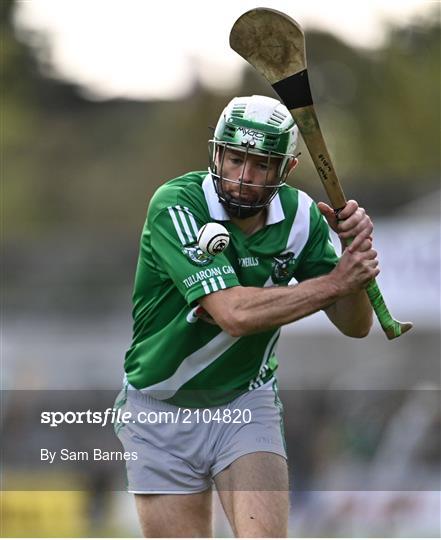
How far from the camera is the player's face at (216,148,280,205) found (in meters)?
4.95

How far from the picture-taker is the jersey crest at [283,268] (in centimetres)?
520

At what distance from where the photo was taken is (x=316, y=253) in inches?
210

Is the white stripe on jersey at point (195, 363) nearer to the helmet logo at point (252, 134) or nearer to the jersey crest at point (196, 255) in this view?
the jersey crest at point (196, 255)

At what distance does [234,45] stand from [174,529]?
6.18 ft

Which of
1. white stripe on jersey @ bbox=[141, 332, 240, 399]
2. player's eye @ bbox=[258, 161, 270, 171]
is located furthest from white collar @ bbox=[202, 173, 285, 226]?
white stripe on jersey @ bbox=[141, 332, 240, 399]

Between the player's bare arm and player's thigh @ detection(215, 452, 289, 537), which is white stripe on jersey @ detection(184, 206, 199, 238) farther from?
player's thigh @ detection(215, 452, 289, 537)

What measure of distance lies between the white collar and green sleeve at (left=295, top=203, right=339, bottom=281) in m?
0.17

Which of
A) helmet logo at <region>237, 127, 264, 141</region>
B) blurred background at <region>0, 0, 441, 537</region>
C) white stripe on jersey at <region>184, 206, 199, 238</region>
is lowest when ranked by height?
blurred background at <region>0, 0, 441, 537</region>

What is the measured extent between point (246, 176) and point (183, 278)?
1.47ft

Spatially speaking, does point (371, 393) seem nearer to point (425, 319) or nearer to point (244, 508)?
point (425, 319)

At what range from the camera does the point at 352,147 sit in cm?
2584

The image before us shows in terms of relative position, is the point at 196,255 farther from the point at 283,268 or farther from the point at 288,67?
the point at 288,67

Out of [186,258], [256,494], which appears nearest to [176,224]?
[186,258]

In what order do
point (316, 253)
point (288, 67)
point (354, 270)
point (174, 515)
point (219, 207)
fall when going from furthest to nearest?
point (316, 253)
point (174, 515)
point (219, 207)
point (288, 67)
point (354, 270)
